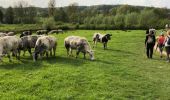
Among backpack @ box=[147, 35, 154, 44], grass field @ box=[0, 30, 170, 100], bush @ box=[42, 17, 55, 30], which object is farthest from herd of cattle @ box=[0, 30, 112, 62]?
bush @ box=[42, 17, 55, 30]

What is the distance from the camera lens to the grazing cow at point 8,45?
76.1ft

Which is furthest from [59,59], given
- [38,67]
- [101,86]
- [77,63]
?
[101,86]

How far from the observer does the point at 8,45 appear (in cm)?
2378

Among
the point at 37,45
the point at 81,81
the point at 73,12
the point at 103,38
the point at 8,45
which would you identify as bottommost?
the point at 81,81

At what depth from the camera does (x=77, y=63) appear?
2319 centimetres

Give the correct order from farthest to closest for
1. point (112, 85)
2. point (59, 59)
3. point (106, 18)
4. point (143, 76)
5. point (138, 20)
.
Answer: point (106, 18) < point (138, 20) < point (59, 59) < point (143, 76) < point (112, 85)

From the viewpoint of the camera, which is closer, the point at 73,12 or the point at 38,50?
the point at 38,50

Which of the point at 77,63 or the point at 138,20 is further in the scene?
the point at 138,20

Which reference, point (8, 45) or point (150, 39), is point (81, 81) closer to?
point (8, 45)

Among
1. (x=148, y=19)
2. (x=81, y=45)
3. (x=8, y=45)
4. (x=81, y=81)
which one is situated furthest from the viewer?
(x=148, y=19)

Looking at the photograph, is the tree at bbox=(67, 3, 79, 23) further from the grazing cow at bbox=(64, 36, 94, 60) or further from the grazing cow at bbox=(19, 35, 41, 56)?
the grazing cow at bbox=(64, 36, 94, 60)

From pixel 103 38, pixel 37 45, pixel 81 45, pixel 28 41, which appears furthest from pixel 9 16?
pixel 37 45

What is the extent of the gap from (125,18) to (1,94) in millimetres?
107187

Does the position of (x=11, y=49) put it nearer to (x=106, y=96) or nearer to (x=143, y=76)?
(x=143, y=76)
